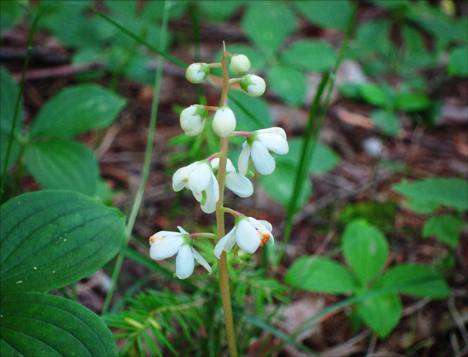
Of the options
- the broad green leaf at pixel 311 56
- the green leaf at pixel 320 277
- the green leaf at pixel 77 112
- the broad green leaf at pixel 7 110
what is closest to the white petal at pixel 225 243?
the green leaf at pixel 320 277

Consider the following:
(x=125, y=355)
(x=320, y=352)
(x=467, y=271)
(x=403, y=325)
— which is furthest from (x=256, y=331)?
(x=467, y=271)

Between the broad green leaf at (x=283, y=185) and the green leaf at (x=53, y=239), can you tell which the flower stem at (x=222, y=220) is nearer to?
the green leaf at (x=53, y=239)

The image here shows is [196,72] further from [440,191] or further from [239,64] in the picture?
[440,191]

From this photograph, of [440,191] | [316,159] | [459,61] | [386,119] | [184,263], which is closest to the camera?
[184,263]

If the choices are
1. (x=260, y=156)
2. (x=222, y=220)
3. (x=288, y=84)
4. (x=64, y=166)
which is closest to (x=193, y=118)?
(x=260, y=156)

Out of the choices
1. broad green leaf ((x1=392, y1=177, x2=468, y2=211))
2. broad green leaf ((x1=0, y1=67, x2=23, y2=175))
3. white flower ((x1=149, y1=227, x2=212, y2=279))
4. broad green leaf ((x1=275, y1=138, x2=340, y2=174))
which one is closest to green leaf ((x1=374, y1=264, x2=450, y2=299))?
broad green leaf ((x1=392, y1=177, x2=468, y2=211))

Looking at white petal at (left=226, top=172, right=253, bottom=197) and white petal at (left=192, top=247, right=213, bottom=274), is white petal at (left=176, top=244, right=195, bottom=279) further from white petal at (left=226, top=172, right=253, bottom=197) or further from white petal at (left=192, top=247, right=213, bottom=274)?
white petal at (left=226, top=172, right=253, bottom=197)
